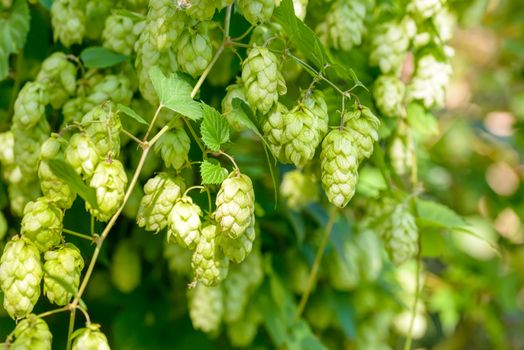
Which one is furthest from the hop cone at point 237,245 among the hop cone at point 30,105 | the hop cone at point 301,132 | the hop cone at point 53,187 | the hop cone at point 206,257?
the hop cone at point 30,105

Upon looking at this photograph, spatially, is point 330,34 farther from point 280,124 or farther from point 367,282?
point 367,282

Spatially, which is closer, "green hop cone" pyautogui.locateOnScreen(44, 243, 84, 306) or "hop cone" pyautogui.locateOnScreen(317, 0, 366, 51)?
"green hop cone" pyautogui.locateOnScreen(44, 243, 84, 306)

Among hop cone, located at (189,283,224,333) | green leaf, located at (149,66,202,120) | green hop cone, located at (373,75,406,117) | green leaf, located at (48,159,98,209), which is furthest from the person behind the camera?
hop cone, located at (189,283,224,333)

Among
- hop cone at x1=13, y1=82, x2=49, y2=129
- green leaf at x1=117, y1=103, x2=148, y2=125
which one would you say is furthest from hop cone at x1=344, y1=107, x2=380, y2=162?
hop cone at x1=13, y1=82, x2=49, y2=129

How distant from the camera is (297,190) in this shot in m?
1.79

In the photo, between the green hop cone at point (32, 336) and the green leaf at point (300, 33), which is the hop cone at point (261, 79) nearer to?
the green leaf at point (300, 33)

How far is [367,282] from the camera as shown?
2221 mm

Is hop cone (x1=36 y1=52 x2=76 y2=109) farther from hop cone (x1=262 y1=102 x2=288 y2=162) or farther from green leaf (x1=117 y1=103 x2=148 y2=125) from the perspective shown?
hop cone (x1=262 y1=102 x2=288 y2=162)

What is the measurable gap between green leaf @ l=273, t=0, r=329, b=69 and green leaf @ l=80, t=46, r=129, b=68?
354 millimetres

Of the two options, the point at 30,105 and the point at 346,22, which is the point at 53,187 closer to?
the point at 30,105

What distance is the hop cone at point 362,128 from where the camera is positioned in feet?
3.80

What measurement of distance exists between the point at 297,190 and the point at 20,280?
2.80ft

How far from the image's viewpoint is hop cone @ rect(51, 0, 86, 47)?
4.72ft

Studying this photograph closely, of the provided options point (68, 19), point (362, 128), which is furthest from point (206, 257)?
point (68, 19)
